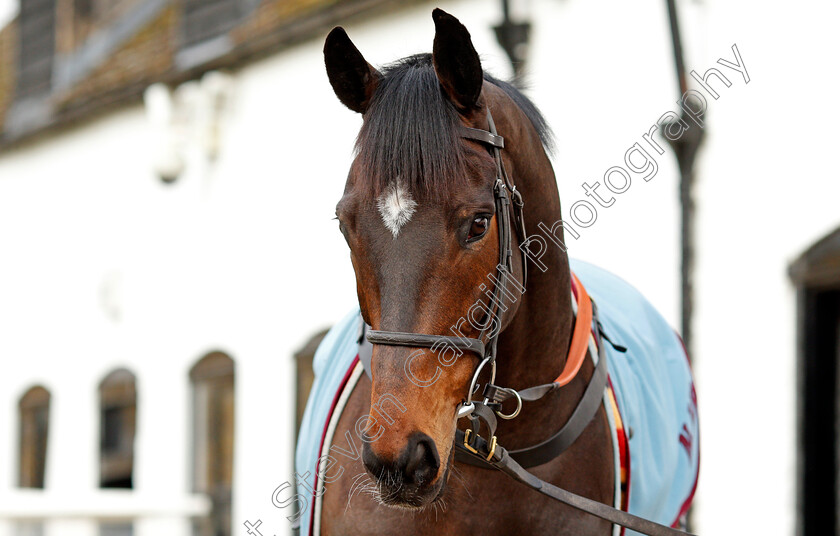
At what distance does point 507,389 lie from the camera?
2.37 metres

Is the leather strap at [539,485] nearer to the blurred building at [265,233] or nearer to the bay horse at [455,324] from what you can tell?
the bay horse at [455,324]

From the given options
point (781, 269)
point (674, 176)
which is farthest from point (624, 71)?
point (781, 269)

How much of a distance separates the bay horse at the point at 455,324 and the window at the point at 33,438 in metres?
9.40

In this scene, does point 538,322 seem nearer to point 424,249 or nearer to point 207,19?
point 424,249

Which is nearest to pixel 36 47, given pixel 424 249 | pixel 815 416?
pixel 815 416

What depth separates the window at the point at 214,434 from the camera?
29.7ft

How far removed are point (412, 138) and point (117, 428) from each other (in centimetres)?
901

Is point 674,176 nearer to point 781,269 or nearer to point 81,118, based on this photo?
point 781,269

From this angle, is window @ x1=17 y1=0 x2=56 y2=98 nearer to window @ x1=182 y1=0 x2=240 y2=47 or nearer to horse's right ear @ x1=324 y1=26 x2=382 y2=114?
window @ x1=182 y1=0 x2=240 y2=47

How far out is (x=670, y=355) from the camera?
392 cm

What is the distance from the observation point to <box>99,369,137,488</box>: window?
33.0 ft

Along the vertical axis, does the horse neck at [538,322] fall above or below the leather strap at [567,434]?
above

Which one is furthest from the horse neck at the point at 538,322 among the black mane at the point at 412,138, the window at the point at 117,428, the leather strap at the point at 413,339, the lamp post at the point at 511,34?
the window at the point at 117,428

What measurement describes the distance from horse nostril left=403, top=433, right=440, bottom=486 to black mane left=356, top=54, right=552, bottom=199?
1.63ft
